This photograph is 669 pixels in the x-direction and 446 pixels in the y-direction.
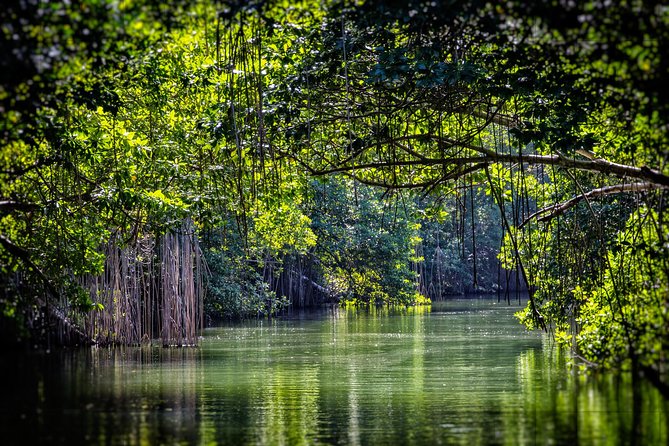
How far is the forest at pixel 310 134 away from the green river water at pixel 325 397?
63 cm

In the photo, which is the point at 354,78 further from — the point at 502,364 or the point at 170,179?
the point at 502,364

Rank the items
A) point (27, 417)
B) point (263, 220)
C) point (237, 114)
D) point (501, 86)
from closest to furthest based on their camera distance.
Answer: point (27, 417), point (501, 86), point (237, 114), point (263, 220)

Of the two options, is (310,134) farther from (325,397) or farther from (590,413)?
(590,413)

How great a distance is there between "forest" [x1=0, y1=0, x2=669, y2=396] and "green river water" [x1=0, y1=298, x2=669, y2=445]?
631 millimetres

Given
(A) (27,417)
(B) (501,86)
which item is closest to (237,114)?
(B) (501,86)

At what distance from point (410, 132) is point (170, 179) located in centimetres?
384

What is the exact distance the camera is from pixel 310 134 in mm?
14164

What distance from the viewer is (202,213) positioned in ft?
53.0

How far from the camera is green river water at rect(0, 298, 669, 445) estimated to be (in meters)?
9.20

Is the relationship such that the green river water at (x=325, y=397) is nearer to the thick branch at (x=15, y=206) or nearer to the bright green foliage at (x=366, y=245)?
the thick branch at (x=15, y=206)

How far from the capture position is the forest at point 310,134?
8070 millimetres

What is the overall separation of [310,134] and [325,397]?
3.72 meters

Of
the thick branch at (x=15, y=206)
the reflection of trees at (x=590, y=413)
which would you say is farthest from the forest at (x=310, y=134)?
the reflection of trees at (x=590, y=413)

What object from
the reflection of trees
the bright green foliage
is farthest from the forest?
the bright green foliage
